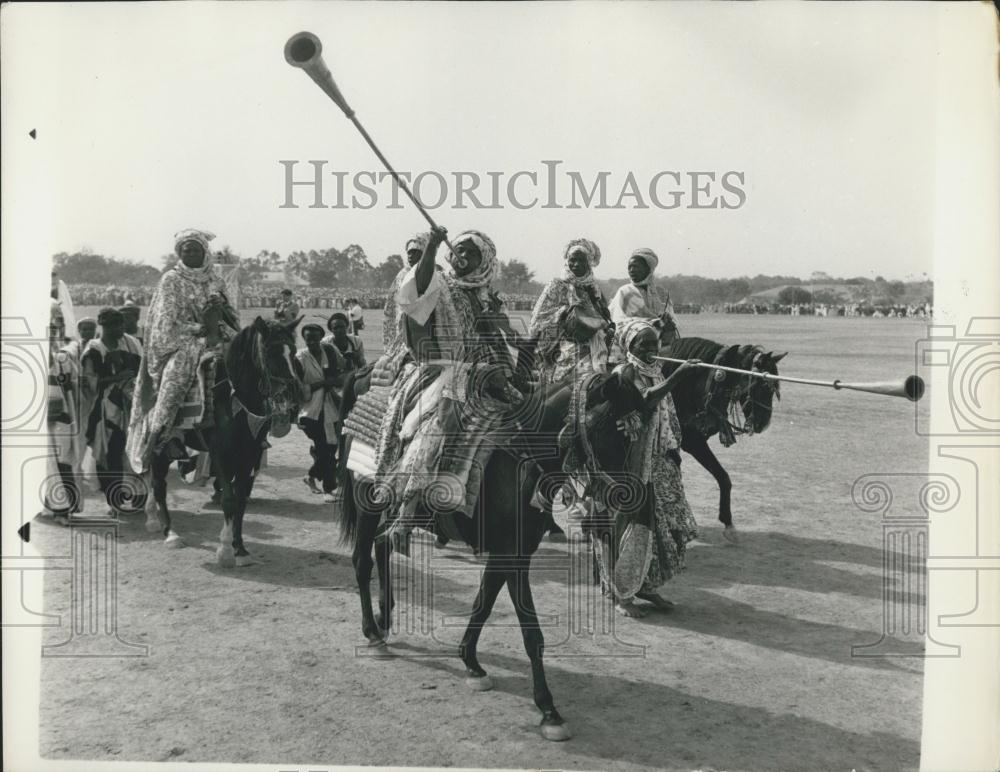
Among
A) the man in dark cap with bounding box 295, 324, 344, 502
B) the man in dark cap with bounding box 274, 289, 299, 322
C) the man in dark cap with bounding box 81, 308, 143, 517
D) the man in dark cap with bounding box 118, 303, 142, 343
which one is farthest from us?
the man in dark cap with bounding box 274, 289, 299, 322

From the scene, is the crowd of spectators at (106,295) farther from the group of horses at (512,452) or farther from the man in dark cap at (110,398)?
the group of horses at (512,452)

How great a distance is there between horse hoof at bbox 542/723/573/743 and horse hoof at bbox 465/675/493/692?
26.0 inches

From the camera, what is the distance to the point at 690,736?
16.9 feet

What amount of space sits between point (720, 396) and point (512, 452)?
12.4ft

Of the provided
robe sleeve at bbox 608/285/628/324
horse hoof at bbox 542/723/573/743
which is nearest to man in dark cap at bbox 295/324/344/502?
robe sleeve at bbox 608/285/628/324

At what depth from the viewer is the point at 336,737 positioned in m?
5.11

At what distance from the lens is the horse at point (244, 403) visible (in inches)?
319

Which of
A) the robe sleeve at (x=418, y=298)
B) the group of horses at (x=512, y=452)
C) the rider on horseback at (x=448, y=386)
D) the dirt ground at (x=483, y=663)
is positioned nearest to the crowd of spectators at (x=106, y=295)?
the dirt ground at (x=483, y=663)

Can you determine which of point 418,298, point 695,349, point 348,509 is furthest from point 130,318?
point 695,349

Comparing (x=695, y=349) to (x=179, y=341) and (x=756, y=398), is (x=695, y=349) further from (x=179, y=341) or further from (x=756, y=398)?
(x=179, y=341)

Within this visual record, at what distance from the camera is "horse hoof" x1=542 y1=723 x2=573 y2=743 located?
16.7 feet

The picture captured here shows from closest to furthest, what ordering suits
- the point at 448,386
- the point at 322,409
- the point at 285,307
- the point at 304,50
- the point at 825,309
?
1. the point at 304,50
2. the point at 448,386
3. the point at 322,409
4. the point at 285,307
5. the point at 825,309

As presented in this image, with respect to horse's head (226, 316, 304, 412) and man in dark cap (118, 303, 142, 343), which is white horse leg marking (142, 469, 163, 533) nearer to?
horse's head (226, 316, 304, 412)

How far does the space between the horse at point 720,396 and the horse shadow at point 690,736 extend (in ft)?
10.9
